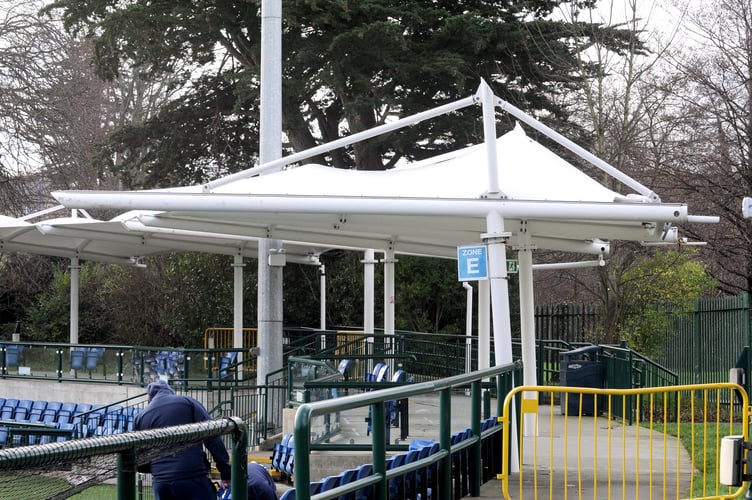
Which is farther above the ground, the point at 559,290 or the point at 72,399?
the point at 559,290

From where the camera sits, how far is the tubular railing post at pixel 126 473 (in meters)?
3.70

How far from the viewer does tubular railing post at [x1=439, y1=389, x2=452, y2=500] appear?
872cm

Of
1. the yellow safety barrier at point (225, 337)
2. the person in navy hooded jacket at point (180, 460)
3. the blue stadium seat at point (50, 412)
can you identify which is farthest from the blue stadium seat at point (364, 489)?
the yellow safety barrier at point (225, 337)

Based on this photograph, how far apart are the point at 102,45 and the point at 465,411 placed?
74.6 ft

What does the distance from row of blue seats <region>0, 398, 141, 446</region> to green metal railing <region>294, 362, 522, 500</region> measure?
35.7 feet

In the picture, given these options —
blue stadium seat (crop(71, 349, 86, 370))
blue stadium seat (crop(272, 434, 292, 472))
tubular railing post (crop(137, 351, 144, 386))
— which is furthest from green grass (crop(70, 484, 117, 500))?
blue stadium seat (crop(71, 349, 86, 370))

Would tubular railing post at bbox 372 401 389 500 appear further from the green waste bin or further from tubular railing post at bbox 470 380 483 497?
the green waste bin

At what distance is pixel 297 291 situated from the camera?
37.2m

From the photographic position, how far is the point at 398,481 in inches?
310

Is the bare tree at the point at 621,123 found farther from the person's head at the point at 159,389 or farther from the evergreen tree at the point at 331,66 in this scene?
the person's head at the point at 159,389

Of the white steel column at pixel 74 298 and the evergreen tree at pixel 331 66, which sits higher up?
the evergreen tree at pixel 331 66

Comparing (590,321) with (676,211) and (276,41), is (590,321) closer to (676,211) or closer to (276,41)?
(276,41)

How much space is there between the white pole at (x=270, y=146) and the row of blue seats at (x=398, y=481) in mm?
11532

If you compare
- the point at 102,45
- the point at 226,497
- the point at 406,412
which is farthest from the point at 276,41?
the point at 102,45
